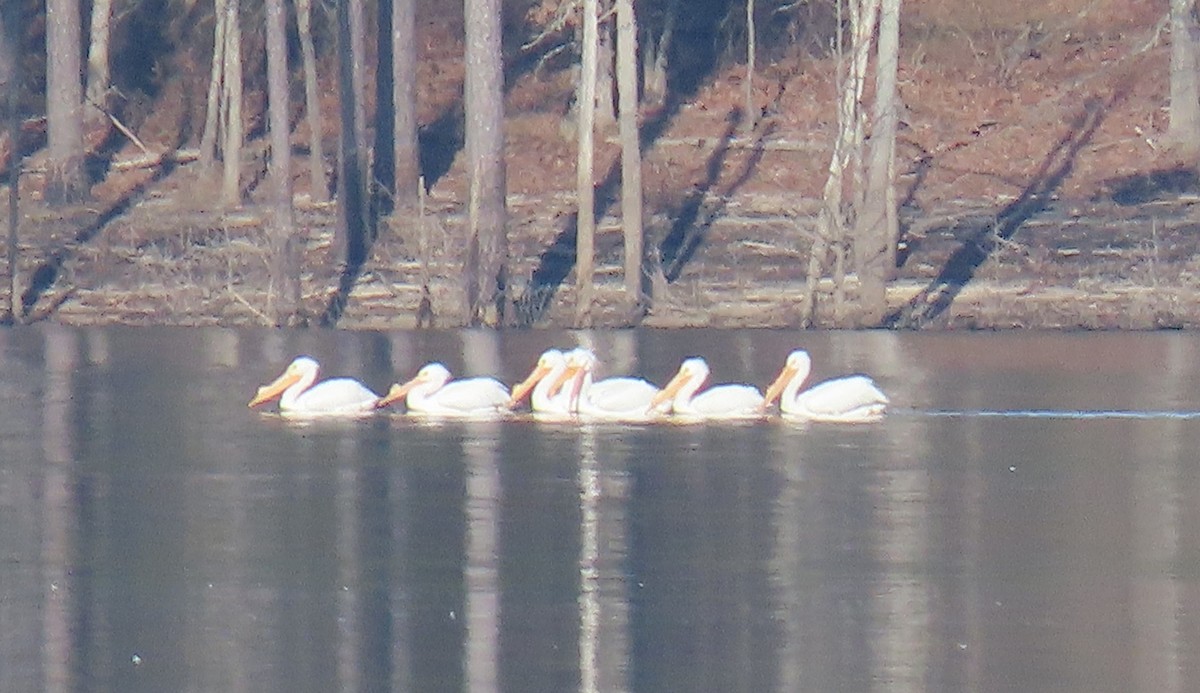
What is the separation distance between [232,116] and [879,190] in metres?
12.5

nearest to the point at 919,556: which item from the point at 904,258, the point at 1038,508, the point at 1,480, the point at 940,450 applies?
the point at 1038,508

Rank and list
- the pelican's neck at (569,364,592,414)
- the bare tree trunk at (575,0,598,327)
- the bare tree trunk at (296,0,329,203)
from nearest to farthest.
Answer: the pelican's neck at (569,364,592,414), the bare tree trunk at (575,0,598,327), the bare tree trunk at (296,0,329,203)

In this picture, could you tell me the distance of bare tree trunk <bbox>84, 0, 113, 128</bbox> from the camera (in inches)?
1708

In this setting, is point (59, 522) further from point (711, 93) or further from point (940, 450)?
point (711, 93)

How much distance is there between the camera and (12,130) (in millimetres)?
34000

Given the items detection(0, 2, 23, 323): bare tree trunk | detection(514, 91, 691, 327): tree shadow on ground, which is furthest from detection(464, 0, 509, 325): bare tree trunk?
detection(0, 2, 23, 323): bare tree trunk

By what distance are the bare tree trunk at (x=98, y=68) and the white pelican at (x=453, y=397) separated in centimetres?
2580

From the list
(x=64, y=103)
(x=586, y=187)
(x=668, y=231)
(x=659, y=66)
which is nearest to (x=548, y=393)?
(x=586, y=187)

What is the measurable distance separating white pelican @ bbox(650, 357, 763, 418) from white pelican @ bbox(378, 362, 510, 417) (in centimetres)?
121

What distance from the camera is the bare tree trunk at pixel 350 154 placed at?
113ft

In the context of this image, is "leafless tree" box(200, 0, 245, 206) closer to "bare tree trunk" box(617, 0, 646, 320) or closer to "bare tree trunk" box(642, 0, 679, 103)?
"bare tree trunk" box(642, 0, 679, 103)

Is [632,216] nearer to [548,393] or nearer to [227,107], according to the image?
[548,393]

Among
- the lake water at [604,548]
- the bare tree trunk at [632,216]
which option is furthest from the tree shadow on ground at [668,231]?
the lake water at [604,548]

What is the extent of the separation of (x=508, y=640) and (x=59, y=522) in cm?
408
